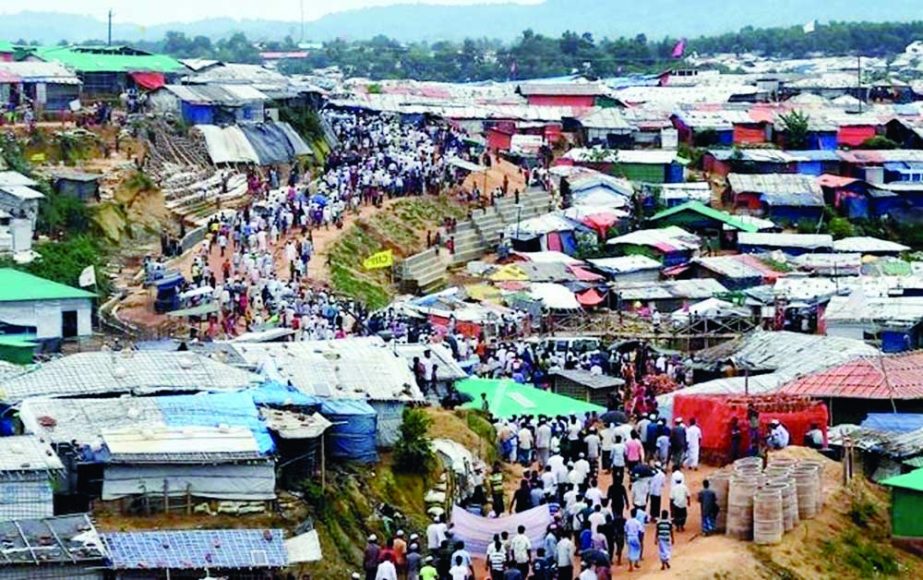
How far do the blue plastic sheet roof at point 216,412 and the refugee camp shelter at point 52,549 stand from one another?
77.7 inches

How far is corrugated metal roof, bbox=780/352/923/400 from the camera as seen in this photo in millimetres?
25281

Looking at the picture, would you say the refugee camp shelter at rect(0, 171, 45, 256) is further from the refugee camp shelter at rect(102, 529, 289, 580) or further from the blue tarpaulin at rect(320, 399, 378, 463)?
the refugee camp shelter at rect(102, 529, 289, 580)

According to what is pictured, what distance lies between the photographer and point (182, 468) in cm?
1672

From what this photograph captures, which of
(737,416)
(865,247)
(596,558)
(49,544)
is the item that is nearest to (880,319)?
(737,416)

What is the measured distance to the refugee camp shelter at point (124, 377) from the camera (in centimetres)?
1854

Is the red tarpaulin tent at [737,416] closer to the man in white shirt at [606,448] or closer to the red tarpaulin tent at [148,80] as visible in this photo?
the man in white shirt at [606,448]

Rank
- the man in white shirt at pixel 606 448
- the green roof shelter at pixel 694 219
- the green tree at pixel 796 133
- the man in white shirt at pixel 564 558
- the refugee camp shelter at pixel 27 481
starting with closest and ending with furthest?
the refugee camp shelter at pixel 27 481
the man in white shirt at pixel 564 558
the man in white shirt at pixel 606 448
the green roof shelter at pixel 694 219
the green tree at pixel 796 133

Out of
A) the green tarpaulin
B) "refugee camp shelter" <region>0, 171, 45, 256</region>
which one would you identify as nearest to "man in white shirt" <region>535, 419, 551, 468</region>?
the green tarpaulin

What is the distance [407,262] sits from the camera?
1580 inches

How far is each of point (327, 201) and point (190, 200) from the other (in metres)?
2.92

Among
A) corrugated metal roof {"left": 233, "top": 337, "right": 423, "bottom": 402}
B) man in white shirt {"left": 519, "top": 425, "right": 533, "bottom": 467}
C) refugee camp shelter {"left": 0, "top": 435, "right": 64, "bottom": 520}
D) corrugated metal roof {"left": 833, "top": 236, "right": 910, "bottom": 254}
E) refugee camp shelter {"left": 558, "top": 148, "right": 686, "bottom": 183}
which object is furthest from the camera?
refugee camp shelter {"left": 558, "top": 148, "right": 686, "bottom": 183}

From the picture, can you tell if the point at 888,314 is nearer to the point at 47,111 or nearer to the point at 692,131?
the point at 47,111

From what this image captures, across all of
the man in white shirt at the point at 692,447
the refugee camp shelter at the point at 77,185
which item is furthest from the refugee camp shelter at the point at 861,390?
the refugee camp shelter at the point at 77,185

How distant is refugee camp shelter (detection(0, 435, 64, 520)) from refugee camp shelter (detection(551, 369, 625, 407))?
11630mm
